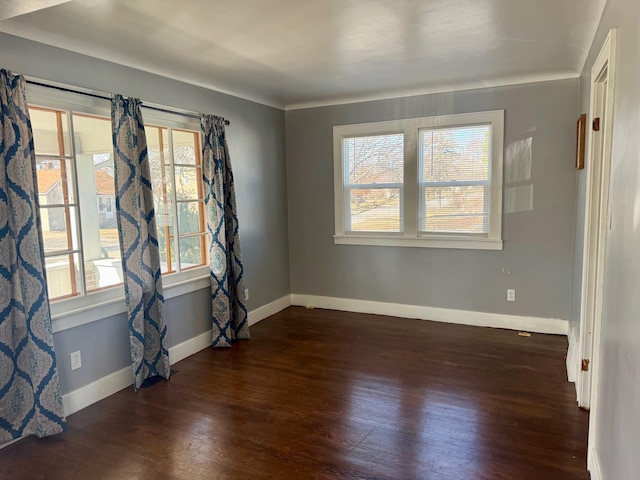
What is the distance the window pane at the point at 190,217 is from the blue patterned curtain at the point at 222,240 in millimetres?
141

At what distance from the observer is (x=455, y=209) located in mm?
4484

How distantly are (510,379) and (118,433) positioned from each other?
271 centimetres

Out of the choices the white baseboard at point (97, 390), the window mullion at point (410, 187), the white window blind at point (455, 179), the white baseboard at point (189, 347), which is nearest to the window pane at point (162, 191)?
the white baseboard at point (189, 347)

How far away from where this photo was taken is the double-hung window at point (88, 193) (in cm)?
279

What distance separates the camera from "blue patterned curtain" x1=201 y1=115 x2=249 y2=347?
12.6ft

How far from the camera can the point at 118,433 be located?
8.68ft

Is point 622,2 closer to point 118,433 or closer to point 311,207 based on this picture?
point 118,433

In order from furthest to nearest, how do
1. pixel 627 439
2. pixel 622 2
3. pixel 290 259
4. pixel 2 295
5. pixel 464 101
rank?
pixel 290 259 → pixel 464 101 → pixel 2 295 → pixel 622 2 → pixel 627 439

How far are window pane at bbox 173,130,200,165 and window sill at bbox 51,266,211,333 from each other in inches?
39.8

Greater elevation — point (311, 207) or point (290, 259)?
point (311, 207)

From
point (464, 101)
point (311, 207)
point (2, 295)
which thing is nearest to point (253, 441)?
point (2, 295)

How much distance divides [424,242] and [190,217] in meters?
2.40

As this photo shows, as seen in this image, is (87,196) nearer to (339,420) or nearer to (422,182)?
(339,420)

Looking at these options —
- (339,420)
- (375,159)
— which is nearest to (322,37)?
(375,159)
